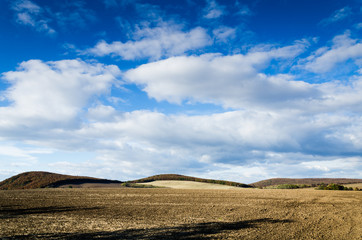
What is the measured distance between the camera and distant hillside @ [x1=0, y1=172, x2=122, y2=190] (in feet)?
237

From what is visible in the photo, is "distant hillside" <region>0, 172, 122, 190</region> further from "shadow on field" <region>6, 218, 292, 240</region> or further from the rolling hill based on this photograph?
"shadow on field" <region>6, 218, 292, 240</region>

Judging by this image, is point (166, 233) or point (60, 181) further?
point (60, 181)

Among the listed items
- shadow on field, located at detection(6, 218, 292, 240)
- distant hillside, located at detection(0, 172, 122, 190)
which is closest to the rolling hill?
distant hillside, located at detection(0, 172, 122, 190)

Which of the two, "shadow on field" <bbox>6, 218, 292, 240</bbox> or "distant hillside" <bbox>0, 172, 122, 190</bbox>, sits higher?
"distant hillside" <bbox>0, 172, 122, 190</bbox>

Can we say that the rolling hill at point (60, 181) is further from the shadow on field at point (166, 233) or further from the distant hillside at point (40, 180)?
the shadow on field at point (166, 233)

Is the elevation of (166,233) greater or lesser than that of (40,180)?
lesser

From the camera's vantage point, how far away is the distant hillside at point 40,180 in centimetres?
7219

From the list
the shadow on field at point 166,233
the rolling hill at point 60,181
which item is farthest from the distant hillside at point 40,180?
the shadow on field at point 166,233

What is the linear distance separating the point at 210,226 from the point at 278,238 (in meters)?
3.92

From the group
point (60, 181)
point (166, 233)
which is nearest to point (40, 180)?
point (60, 181)

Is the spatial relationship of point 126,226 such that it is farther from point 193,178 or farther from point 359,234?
point 193,178

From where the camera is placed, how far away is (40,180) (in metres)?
75.8

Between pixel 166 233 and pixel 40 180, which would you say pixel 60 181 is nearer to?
pixel 40 180

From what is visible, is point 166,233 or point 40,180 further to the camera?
point 40,180
